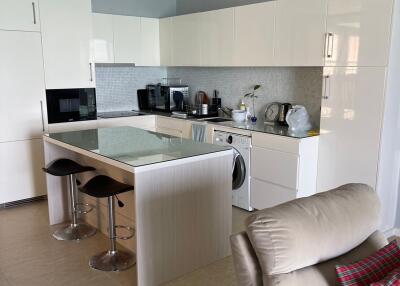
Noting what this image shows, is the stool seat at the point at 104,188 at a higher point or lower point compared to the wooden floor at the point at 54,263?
higher

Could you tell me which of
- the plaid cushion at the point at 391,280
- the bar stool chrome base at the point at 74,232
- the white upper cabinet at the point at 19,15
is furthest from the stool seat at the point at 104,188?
the white upper cabinet at the point at 19,15

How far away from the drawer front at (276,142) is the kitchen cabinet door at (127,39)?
7.03ft

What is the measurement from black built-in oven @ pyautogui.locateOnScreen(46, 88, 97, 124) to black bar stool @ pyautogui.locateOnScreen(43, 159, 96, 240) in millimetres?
1024

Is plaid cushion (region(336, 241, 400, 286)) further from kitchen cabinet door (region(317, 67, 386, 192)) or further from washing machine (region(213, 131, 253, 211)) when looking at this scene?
washing machine (region(213, 131, 253, 211))

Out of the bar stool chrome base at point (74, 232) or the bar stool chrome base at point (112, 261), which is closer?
the bar stool chrome base at point (112, 261)

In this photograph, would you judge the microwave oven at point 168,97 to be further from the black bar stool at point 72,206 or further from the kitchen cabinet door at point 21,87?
the black bar stool at point 72,206

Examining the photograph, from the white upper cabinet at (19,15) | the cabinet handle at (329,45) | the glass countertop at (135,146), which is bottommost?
the glass countertop at (135,146)

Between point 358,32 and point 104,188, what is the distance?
231cm

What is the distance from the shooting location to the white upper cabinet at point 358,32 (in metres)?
2.94

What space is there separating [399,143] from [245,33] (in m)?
1.85

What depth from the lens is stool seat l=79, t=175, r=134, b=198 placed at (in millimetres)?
2619

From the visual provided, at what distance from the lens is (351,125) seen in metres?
3.24

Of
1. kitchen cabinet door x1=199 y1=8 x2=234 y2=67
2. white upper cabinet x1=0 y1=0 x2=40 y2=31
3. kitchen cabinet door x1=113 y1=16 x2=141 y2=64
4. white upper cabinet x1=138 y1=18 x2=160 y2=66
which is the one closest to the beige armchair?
kitchen cabinet door x1=199 y1=8 x2=234 y2=67

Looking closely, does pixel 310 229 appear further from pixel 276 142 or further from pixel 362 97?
pixel 276 142
